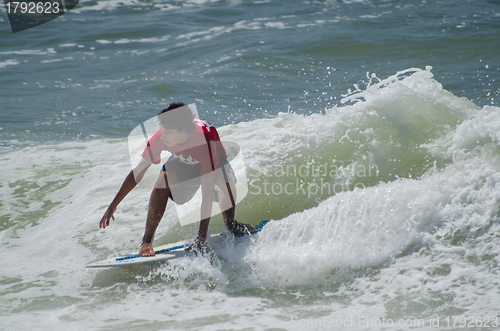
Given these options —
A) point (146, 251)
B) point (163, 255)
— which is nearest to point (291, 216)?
point (163, 255)

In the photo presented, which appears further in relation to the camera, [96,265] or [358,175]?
[358,175]

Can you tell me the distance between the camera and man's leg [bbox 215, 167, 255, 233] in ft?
12.1

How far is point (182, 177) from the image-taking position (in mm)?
3703

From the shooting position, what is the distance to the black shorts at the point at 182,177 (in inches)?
145

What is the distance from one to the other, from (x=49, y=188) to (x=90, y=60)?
29.6ft

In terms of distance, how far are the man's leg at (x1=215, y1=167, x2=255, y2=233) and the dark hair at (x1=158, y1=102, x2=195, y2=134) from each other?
1.61 ft

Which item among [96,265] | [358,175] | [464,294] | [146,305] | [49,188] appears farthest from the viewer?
[49,188]

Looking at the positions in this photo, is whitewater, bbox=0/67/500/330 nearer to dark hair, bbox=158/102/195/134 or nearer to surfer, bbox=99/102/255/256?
surfer, bbox=99/102/255/256

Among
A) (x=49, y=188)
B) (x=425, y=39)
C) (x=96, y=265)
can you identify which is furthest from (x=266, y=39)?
(x=96, y=265)

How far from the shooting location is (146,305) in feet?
11.2

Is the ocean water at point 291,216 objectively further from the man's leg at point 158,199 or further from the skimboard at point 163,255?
the man's leg at point 158,199

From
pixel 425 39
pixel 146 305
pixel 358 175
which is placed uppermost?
pixel 425 39

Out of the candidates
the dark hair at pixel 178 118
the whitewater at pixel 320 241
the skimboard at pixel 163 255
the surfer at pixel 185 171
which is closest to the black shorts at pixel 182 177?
the surfer at pixel 185 171

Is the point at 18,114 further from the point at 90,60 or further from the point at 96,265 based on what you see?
the point at 96,265
